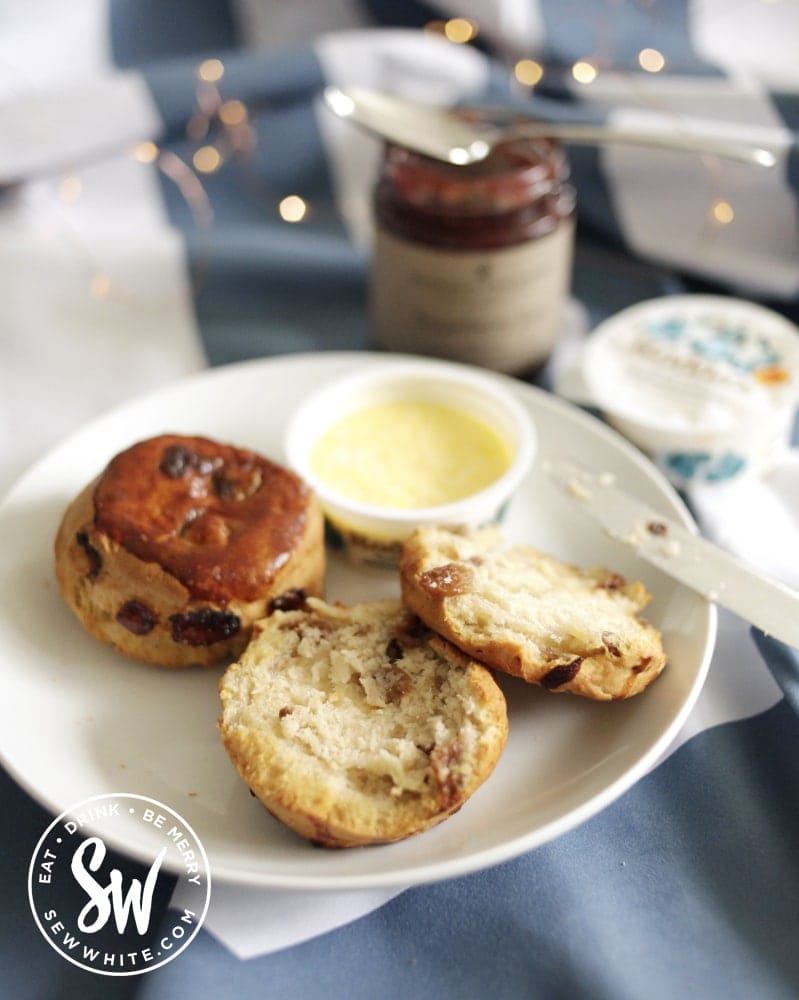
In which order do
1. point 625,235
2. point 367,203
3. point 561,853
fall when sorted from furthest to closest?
point 367,203 < point 625,235 < point 561,853

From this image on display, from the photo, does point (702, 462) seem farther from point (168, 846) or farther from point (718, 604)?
point (168, 846)

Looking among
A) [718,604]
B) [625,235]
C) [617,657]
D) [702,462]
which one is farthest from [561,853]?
[625,235]


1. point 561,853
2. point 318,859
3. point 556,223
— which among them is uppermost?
point 556,223

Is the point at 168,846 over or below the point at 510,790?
over

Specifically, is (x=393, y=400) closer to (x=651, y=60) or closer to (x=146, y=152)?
(x=146, y=152)

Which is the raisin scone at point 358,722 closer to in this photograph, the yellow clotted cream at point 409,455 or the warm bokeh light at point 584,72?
the yellow clotted cream at point 409,455

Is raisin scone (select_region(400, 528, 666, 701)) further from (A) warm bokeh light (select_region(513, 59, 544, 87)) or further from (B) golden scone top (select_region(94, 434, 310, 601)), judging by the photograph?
(A) warm bokeh light (select_region(513, 59, 544, 87))
